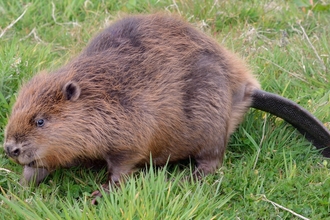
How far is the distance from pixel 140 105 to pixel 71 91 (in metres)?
0.37

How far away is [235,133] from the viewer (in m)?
3.60

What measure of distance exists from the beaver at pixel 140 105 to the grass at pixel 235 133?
121mm

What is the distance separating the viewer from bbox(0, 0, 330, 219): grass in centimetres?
283

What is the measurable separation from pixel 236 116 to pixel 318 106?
0.55 m

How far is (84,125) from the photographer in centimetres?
305

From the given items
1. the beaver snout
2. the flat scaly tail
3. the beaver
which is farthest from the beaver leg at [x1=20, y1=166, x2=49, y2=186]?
the flat scaly tail

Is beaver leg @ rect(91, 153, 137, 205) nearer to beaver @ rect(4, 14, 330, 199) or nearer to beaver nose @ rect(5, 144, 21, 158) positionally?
beaver @ rect(4, 14, 330, 199)

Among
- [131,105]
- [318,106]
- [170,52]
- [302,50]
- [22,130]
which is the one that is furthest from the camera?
[302,50]

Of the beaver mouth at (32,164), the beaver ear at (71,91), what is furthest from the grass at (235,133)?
the beaver ear at (71,91)

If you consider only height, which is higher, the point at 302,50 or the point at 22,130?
the point at 22,130

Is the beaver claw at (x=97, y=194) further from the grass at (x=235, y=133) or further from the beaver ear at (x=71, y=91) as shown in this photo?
the beaver ear at (x=71, y=91)

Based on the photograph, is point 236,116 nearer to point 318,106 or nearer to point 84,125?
point 318,106

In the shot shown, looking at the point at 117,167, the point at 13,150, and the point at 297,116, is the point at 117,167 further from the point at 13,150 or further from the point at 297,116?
the point at 297,116

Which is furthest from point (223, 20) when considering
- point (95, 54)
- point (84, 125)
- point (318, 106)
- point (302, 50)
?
point (84, 125)
